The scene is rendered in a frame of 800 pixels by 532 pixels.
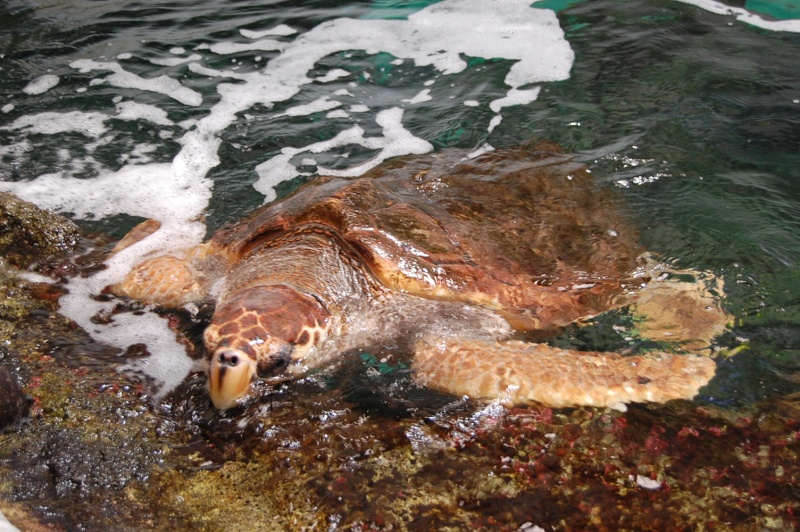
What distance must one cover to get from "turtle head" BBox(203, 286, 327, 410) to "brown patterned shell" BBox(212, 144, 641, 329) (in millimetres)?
591

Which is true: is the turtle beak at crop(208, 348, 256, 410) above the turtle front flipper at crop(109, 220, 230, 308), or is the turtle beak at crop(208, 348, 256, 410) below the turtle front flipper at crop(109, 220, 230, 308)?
above

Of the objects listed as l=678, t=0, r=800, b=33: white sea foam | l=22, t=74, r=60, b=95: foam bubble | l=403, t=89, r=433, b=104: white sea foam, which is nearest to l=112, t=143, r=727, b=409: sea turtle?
l=403, t=89, r=433, b=104: white sea foam

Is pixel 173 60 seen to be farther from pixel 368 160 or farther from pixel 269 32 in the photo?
pixel 368 160

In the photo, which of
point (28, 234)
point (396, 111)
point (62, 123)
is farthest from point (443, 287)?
point (62, 123)

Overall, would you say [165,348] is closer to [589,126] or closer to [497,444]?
[497,444]

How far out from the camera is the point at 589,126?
5676mm

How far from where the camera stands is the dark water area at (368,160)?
8.11 feet

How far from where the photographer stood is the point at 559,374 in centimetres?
324

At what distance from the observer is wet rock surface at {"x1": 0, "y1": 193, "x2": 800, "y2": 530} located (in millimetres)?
2369

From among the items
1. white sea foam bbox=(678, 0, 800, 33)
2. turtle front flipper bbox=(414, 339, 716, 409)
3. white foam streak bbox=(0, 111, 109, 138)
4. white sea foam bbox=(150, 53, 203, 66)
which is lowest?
turtle front flipper bbox=(414, 339, 716, 409)

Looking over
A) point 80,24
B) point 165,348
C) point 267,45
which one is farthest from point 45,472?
point 80,24

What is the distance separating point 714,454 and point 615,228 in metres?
1.90

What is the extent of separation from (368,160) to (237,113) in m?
1.63

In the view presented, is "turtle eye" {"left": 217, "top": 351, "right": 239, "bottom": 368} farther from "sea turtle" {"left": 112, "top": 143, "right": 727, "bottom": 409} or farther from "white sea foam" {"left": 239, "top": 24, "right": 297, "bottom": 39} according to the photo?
"white sea foam" {"left": 239, "top": 24, "right": 297, "bottom": 39}
